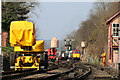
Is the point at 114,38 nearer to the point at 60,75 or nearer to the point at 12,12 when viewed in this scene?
the point at 12,12

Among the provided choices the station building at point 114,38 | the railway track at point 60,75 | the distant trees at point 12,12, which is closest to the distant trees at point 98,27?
the station building at point 114,38

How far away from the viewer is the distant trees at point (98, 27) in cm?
4325

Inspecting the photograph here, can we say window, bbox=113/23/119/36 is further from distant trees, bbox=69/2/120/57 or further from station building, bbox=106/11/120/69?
distant trees, bbox=69/2/120/57

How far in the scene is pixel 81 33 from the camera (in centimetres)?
7175

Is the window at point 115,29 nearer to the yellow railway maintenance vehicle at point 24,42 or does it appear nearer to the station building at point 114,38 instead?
the station building at point 114,38

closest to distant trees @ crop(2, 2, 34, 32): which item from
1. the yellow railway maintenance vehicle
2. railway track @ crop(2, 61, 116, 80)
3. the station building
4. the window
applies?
railway track @ crop(2, 61, 116, 80)

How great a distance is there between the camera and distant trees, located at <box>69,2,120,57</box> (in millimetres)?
43250

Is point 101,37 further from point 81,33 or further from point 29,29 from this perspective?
point 29,29

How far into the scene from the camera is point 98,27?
51.3 meters

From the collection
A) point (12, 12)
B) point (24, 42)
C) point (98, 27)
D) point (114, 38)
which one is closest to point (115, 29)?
point (114, 38)

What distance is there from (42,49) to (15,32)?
4237mm

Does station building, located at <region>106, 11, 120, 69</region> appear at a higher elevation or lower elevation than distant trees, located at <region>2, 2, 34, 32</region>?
lower

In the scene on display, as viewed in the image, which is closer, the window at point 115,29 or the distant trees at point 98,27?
the window at point 115,29

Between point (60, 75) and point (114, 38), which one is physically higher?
point (114, 38)
